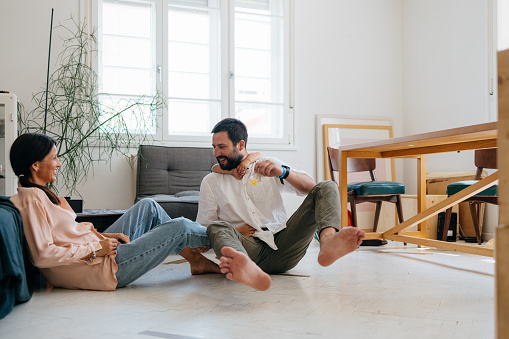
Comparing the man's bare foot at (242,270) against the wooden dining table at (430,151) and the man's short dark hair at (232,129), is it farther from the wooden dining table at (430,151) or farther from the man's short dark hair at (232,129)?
the wooden dining table at (430,151)

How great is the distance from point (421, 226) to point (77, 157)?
308 centimetres

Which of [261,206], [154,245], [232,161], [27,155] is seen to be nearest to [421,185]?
[261,206]

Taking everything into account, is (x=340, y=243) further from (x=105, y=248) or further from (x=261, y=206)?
(x=105, y=248)

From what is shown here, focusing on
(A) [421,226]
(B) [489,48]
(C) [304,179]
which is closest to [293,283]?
(C) [304,179]

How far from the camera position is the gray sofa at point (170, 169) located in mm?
4391

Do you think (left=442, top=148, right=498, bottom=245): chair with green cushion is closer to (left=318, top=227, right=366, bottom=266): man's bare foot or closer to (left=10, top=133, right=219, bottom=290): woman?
(left=318, top=227, right=366, bottom=266): man's bare foot

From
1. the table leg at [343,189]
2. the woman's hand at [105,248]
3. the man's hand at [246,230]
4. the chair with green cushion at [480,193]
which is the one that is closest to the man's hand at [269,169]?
the man's hand at [246,230]

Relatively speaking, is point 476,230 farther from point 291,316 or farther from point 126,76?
point 126,76

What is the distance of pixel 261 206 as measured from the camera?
255 cm

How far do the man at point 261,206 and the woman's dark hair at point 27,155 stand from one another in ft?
2.54

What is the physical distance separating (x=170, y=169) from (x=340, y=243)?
2860mm

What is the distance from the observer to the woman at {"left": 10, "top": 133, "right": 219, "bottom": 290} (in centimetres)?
198

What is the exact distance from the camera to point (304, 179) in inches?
95.3

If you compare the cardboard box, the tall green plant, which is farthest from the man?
the cardboard box
